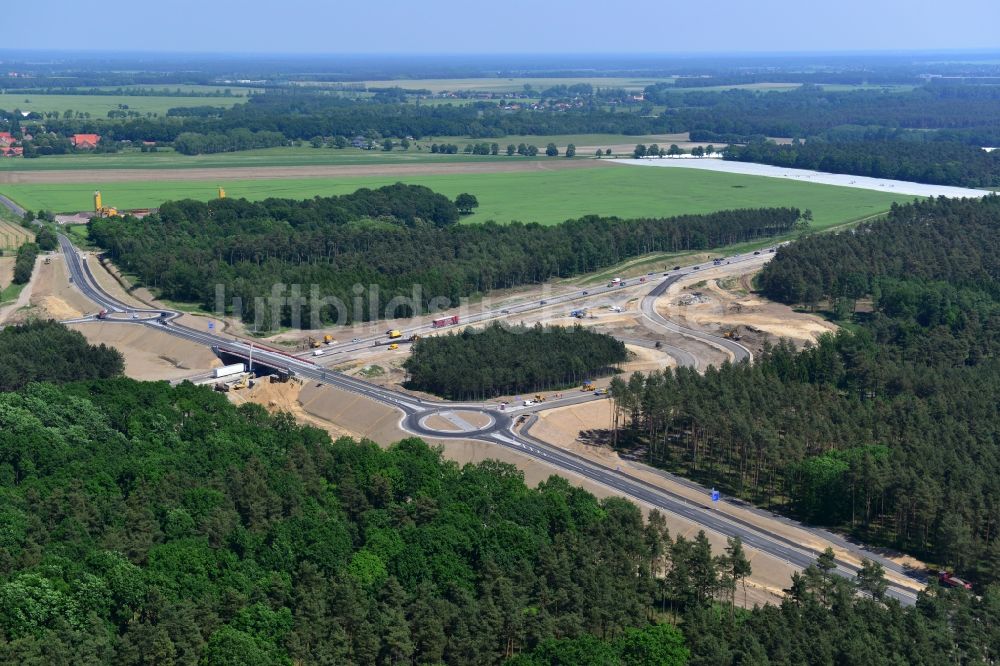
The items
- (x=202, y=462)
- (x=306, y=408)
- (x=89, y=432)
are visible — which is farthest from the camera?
(x=306, y=408)

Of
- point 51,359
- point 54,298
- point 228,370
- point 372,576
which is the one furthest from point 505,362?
point 54,298

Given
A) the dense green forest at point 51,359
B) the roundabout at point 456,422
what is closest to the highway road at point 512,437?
the roundabout at point 456,422

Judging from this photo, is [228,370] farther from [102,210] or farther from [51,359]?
[102,210]

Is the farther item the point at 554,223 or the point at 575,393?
the point at 554,223

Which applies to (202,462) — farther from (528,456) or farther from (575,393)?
(575,393)

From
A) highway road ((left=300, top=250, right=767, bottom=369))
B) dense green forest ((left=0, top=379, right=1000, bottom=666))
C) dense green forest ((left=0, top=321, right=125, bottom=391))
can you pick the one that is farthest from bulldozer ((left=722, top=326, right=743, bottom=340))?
dense green forest ((left=0, top=321, right=125, bottom=391))

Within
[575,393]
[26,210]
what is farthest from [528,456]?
[26,210]

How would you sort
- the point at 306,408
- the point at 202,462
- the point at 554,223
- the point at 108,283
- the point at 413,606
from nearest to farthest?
the point at 413,606 < the point at 202,462 < the point at 306,408 < the point at 108,283 < the point at 554,223
